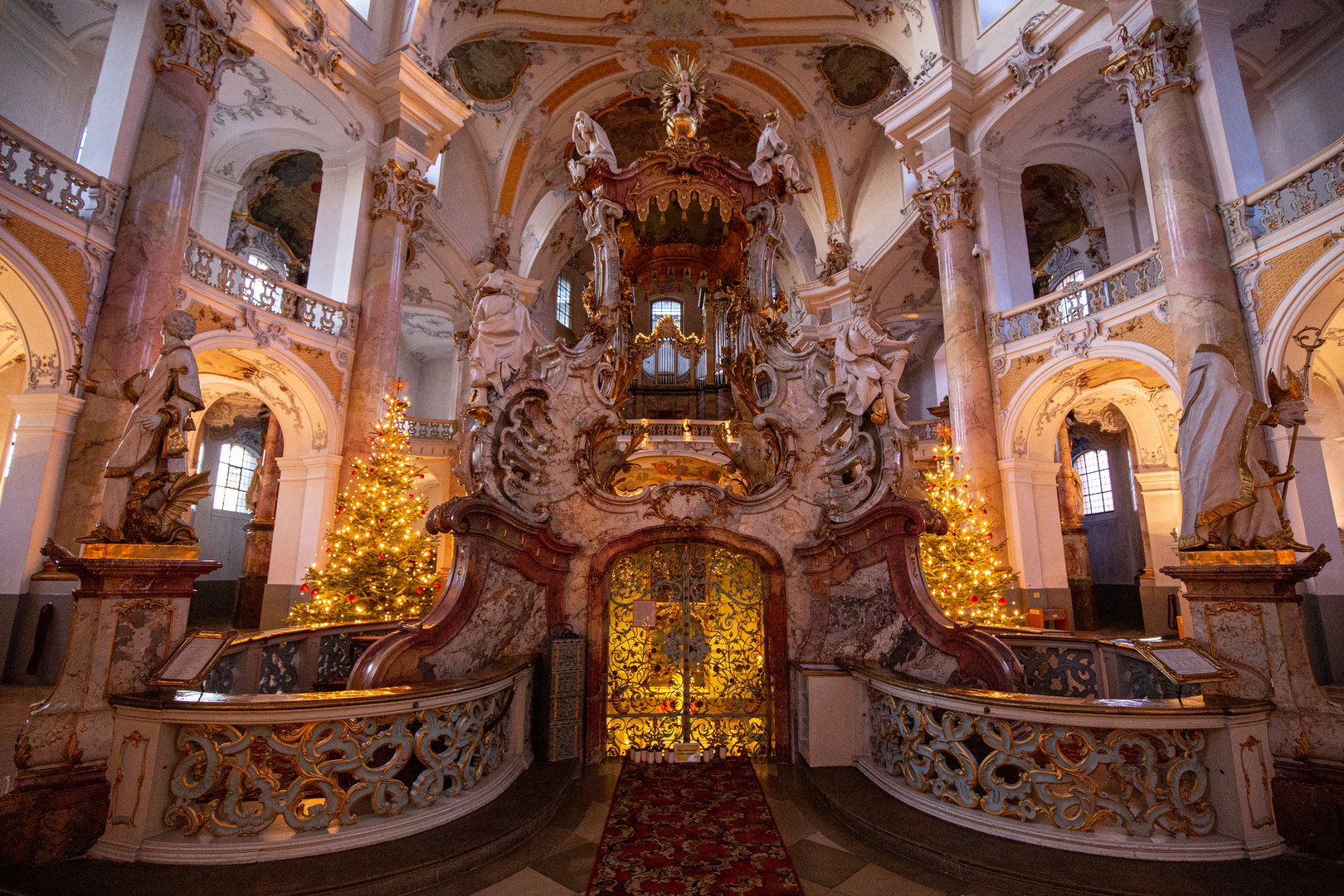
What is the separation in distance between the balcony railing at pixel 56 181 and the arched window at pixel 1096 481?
22790 millimetres

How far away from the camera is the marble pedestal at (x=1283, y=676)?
10.9 feet

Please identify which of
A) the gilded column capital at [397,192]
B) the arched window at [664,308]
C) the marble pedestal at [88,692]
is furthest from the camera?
the arched window at [664,308]

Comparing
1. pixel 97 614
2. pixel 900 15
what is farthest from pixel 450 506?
pixel 900 15

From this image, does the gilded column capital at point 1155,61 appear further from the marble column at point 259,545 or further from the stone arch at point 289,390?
the marble column at point 259,545

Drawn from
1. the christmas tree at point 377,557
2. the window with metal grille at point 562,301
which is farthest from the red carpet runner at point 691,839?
the window with metal grille at point 562,301

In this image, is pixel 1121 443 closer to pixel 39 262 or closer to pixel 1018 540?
pixel 1018 540

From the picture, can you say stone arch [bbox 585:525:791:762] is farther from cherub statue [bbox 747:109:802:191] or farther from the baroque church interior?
cherub statue [bbox 747:109:802:191]

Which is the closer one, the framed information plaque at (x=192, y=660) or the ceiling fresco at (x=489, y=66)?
the framed information plaque at (x=192, y=660)

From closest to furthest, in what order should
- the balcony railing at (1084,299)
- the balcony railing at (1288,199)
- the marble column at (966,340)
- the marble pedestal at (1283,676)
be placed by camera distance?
1. the marble pedestal at (1283,676)
2. the balcony railing at (1288,199)
3. the balcony railing at (1084,299)
4. the marble column at (966,340)

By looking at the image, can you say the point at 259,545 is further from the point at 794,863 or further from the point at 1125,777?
the point at 1125,777

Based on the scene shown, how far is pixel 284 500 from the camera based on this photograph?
12.0m

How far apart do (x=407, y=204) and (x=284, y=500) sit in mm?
6173

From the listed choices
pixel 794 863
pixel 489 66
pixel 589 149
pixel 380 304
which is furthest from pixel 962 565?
pixel 489 66

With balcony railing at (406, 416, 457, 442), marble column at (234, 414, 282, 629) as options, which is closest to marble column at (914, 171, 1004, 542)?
balcony railing at (406, 416, 457, 442)
